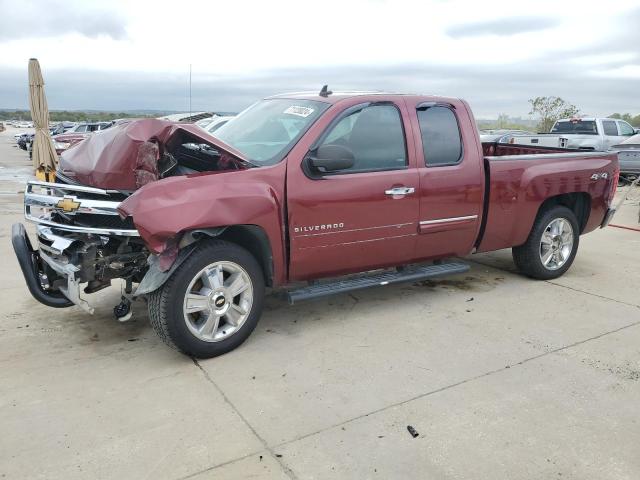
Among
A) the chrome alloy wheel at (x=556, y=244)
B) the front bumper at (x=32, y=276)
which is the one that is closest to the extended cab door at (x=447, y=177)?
the chrome alloy wheel at (x=556, y=244)

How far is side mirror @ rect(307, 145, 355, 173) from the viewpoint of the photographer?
4.05 m

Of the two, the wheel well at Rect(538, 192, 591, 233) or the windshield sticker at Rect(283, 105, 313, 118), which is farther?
the wheel well at Rect(538, 192, 591, 233)

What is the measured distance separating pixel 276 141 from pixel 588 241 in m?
5.70

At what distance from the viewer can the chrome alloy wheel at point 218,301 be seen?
3795 mm

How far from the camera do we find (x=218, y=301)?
12.7 ft

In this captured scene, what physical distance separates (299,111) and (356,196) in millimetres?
871

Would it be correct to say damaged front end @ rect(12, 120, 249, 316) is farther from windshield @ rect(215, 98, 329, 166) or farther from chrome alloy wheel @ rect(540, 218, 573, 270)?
chrome alloy wheel @ rect(540, 218, 573, 270)

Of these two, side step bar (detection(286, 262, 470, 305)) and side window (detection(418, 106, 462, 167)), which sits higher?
side window (detection(418, 106, 462, 167))

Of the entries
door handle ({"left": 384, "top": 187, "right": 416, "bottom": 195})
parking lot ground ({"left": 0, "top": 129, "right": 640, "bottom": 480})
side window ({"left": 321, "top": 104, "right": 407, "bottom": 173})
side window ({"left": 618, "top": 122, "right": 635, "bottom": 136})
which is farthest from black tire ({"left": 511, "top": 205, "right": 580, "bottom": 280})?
side window ({"left": 618, "top": 122, "right": 635, "bottom": 136})

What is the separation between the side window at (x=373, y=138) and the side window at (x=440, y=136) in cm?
26

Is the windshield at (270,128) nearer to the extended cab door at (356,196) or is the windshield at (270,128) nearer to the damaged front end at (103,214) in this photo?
the extended cab door at (356,196)

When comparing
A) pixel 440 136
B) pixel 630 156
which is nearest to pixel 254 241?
pixel 440 136

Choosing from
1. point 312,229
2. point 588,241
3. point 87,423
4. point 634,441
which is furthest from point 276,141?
point 588,241

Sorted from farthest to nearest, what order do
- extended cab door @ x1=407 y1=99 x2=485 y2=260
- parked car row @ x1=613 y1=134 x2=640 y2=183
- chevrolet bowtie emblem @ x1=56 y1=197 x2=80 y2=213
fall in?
1. parked car row @ x1=613 y1=134 x2=640 y2=183
2. extended cab door @ x1=407 y1=99 x2=485 y2=260
3. chevrolet bowtie emblem @ x1=56 y1=197 x2=80 y2=213
